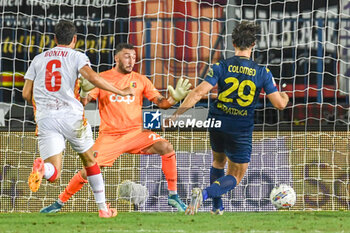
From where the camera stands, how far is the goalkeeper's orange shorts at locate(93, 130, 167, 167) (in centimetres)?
870

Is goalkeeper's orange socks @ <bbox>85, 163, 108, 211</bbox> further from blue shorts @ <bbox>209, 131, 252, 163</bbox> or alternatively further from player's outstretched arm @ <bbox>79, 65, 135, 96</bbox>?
blue shorts @ <bbox>209, 131, 252, 163</bbox>

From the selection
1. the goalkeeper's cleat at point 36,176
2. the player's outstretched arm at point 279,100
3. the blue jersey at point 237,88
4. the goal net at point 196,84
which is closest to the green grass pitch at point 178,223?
the goalkeeper's cleat at point 36,176

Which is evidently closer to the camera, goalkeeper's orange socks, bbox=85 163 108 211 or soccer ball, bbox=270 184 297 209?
goalkeeper's orange socks, bbox=85 163 108 211

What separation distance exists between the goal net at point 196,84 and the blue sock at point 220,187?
191 cm

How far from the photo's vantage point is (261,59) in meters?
11.8

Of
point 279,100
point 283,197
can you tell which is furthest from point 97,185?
point 283,197

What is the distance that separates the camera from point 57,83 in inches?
289

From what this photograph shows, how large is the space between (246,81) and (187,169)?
2373 millimetres

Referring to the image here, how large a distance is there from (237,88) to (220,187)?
0.89 meters

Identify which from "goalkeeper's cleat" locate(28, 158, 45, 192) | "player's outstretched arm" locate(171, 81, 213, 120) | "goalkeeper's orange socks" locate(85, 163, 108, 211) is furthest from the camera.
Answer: "goalkeeper's orange socks" locate(85, 163, 108, 211)

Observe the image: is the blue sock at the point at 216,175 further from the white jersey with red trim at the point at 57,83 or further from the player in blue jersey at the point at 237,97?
the white jersey with red trim at the point at 57,83

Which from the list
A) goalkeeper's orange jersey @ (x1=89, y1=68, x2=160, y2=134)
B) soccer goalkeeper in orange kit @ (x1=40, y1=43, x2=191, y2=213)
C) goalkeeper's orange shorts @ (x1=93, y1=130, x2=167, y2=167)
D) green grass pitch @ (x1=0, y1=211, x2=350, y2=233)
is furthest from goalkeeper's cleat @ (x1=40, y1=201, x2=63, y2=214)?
goalkeeper's orange jersey @ (x1=89, y1=68, x2=160, y2=134)

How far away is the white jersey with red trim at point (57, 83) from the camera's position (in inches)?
289

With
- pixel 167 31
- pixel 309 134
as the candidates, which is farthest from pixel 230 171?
pixel 167 31
